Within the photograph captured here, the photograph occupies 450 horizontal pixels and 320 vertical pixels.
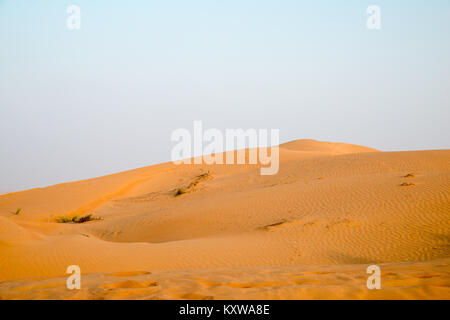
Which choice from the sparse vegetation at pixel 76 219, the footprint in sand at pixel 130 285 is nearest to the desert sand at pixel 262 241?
the footprint in sand at pixel 130 285

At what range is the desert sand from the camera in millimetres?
4195

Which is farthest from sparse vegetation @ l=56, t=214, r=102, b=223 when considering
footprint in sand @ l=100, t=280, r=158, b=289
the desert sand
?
footprint in sand @ l=100, t=280, r=158, b=289

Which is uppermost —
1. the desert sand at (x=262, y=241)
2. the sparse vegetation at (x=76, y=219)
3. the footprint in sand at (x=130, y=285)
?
the footprint in sand at (x=130, y=285)

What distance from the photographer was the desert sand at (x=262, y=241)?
13.8 feet

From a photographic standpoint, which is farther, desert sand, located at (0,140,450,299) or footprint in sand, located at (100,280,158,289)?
footprint in sand, located at (100,280,158,289)

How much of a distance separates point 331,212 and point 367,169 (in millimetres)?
8021

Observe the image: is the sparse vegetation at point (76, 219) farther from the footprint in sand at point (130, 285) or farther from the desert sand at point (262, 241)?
the footprint in sand at point (130, 285)

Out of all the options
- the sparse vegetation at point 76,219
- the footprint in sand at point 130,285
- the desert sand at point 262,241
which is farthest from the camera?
the sparse vegetation at point 76,219

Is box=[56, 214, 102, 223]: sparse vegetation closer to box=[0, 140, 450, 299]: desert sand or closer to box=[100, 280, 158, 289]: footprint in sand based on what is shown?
box=[0, 140, 450, 299]: desert sand

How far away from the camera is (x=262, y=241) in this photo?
955 cm

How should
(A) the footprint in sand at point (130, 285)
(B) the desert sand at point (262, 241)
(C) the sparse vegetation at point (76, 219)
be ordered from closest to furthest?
1. (B) the desert sand at point (262, 241)
2. (A) the footprint in sand at point (130, 285)
3. (C) the sparse vegetation at point (76, 219)

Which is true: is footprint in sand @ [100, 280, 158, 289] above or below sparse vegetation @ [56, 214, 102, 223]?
above

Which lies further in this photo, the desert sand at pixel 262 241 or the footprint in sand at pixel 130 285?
the footprint in sand at pixel 130 285
